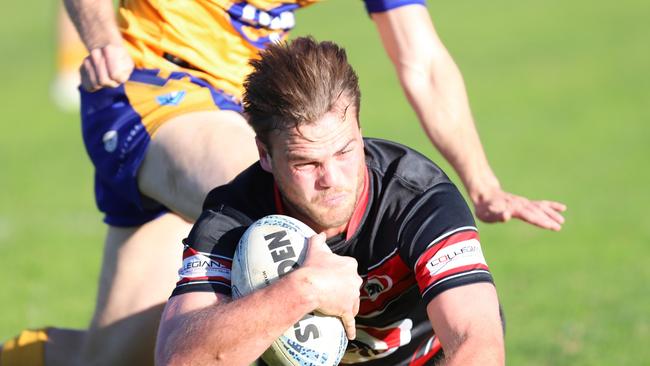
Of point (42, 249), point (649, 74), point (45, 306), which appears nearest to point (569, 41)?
point (649, 74)

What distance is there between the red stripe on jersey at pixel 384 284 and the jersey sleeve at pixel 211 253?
56cm

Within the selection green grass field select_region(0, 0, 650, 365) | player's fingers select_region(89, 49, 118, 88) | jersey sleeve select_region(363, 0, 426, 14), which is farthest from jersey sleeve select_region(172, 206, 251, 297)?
green grass field select_region(0, 0, 650, 365)

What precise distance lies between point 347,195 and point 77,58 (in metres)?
16.0

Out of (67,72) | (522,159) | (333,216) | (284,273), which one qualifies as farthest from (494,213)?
(67,72)

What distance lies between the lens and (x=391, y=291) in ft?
15.4

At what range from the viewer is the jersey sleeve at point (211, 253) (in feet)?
14.3

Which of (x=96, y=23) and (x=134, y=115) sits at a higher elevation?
(x=96, y=23)

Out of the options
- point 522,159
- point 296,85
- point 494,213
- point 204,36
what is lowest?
point 522,159

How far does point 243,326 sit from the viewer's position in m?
4.06

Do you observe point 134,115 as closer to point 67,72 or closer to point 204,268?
point 204,268

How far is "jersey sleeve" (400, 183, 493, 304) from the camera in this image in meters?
4.23

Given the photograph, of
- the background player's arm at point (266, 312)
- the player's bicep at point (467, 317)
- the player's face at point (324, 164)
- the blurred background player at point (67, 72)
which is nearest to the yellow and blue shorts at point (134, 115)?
the player's face at point (324, 164)

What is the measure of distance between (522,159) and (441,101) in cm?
862

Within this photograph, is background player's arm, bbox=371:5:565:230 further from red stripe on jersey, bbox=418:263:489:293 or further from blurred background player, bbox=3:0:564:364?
red stripe on jersey, bbox=418:263:489:293
